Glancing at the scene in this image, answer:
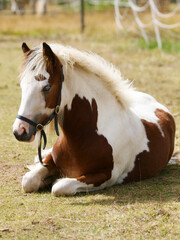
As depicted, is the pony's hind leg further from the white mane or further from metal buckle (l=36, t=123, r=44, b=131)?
the white mane

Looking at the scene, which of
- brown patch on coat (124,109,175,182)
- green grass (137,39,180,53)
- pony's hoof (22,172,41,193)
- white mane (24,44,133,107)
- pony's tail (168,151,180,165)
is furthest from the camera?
green grass (137,39,180,53)

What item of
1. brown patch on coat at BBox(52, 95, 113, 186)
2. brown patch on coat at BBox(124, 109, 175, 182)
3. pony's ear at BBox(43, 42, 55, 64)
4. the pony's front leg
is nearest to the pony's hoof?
the pony's front leg

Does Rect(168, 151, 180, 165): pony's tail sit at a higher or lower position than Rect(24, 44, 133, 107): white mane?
lower

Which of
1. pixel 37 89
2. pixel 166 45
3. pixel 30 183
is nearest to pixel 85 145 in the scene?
pixel 30 183

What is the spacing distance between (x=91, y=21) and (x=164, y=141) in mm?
15031

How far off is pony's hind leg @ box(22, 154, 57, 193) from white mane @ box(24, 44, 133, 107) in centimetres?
89

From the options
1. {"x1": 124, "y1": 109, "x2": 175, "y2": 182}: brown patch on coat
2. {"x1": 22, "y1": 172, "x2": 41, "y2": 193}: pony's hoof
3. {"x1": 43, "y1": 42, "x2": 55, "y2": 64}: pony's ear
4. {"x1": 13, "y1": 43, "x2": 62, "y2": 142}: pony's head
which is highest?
{"x1": 43, "y1": 42, "x2": 55, "y2": 64}: pony's ear

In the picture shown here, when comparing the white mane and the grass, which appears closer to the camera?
the grass

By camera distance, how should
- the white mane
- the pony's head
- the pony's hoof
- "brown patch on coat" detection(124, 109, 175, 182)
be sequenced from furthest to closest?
"brown patch on coat" detection(124, 109, 175, 182)
the pony's hoof
the white mane
the pony's head

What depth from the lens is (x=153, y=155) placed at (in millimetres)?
4574

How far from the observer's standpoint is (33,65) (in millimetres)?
3771

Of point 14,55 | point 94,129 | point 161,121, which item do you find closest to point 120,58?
point 14,55

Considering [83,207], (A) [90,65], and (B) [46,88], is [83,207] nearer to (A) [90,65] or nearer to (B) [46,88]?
(B) [46,88]

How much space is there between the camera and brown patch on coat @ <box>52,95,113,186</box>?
413 centimetres
